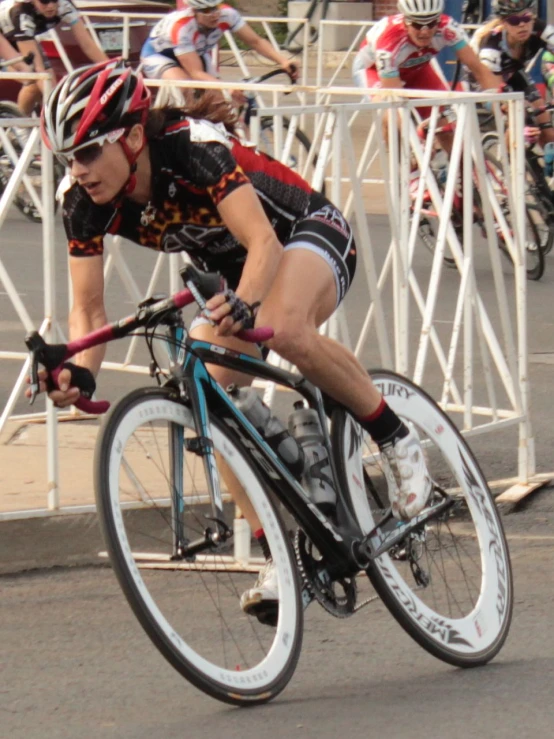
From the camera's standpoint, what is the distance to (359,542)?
4484mm

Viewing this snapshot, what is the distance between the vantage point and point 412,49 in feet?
38.2

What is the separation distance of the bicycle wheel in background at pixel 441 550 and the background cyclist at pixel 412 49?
6623 millimetres

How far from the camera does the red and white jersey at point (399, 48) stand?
37.6 ft

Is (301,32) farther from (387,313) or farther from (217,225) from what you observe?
(217,225)

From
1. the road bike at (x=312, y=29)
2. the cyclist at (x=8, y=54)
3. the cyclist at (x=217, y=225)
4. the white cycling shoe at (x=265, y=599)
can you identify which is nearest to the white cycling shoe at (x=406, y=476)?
the cyclist at (x=217, y=225)

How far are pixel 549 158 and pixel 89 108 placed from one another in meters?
9.31

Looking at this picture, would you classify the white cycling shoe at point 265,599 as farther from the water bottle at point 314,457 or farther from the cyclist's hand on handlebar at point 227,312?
the cyclist's hand on handlebar at point 227,312

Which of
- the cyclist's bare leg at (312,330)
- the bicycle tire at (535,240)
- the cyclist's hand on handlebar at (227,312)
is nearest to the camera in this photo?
the cyclist's hand on handlebar at (227,312)

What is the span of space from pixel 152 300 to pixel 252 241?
327mm

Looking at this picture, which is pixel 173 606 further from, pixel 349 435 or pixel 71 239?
pixel 71 239

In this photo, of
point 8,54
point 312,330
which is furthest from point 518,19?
point 312,330

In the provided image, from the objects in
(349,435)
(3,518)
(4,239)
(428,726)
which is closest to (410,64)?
(4,239)

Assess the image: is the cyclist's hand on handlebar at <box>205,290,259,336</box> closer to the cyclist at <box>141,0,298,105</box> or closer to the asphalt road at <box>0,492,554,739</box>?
the asphalt road at <box>0,492,554,739</box>

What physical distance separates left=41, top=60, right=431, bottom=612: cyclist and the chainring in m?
0.17
